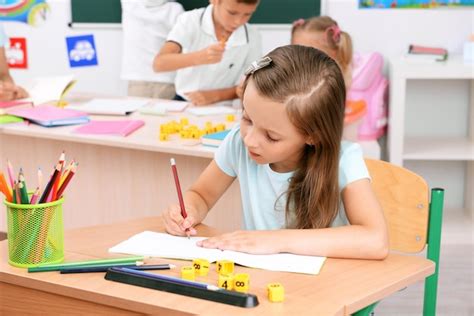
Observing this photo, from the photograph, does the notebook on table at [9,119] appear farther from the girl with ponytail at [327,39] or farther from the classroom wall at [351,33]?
the classroom wall at [351,33]

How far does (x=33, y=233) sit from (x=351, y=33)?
3.12 meters

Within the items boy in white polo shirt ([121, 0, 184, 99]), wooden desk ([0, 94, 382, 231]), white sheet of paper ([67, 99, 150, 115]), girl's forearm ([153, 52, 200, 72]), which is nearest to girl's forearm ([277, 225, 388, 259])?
wooden desk ([0, 94, 382, 231])

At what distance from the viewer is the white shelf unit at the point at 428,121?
3973 millimetres

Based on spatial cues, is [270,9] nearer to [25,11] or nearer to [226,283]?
[25,11]

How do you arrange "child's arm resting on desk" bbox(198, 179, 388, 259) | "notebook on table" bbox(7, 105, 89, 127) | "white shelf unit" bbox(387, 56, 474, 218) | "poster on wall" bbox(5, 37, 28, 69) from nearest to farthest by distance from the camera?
"child's arm resting on desk" bbox(198, 179, 388, 259), "notebook on table" bbox(7, 105, 89, 127), "white shelf unit" bbox(387, 56, 474, 218), "poster on wall" bbox(5, 37, 28, 69)

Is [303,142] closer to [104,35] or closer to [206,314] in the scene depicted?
[206,314]

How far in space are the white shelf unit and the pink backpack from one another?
0.29 ft

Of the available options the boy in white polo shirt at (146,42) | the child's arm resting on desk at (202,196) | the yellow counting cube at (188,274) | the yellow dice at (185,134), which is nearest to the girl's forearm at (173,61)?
the boy in white polo shirt at (146,42)

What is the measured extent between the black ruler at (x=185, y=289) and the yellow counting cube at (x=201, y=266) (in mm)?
97

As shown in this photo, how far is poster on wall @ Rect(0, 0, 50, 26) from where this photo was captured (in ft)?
15.9

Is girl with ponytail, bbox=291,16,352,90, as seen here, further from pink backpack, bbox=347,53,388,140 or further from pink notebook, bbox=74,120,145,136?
pink backpack, bbox=347,53,388,140

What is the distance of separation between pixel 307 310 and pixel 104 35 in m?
3.67

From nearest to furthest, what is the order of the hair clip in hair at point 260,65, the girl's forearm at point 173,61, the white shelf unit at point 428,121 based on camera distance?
1. the hair clip in hair at point 260,65
2. the girl's forearm at point 173,61
3. the white shelf unit at point 428,121

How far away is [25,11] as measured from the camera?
488 centimetres
